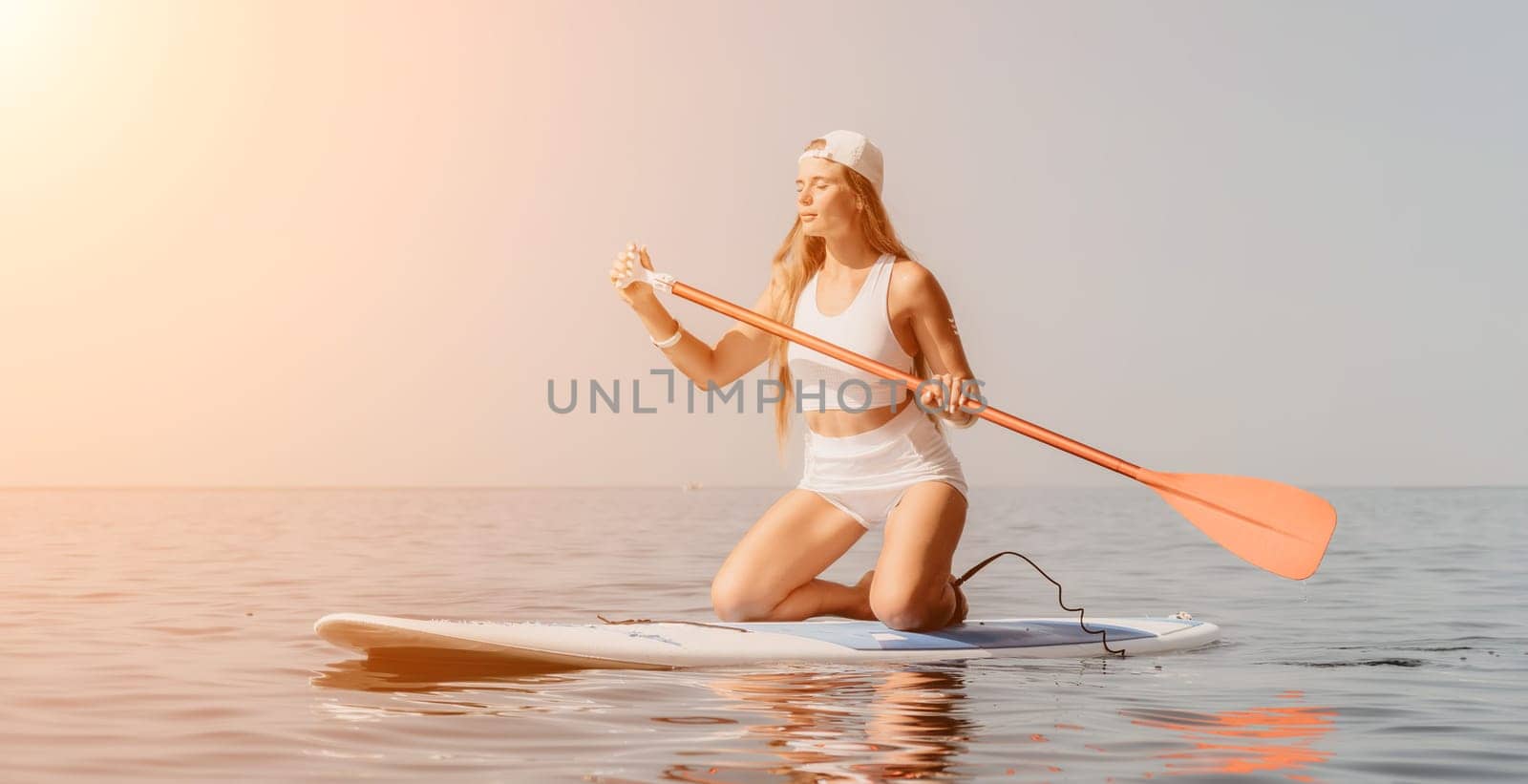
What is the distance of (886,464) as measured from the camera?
185 inches

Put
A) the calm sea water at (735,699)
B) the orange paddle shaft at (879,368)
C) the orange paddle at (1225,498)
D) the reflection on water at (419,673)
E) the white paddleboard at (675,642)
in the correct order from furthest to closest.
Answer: the orange paddle at (1225,498) → the orange paddle shaft at (879,368) → the white paddleboard at (675,642) → the reflection on water at (419,673) → the calm sea water at (735,699)

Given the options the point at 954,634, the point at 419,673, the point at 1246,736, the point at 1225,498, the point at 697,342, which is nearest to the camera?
the point at 1246,736

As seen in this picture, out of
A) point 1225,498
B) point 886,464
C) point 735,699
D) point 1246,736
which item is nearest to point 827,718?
point 735,699

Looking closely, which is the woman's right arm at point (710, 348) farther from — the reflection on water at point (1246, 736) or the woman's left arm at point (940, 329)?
the reflection on water at point (1246, 736)

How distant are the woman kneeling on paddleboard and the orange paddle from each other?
9 centimetres

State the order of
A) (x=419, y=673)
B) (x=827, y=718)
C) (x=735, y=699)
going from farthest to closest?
(x=419, y=673), (x=735, y=699), (x=827, y=718)

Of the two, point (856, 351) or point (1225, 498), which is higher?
point (856, 351)

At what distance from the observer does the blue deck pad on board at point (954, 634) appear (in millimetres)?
4609

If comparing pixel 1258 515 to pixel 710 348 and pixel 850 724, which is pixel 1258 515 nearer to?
pixel 710 348

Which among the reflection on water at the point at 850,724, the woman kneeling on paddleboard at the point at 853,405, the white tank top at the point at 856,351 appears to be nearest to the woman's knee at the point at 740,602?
the woman kneeling on paddleboard at the point at 853,405

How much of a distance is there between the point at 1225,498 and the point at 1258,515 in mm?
125

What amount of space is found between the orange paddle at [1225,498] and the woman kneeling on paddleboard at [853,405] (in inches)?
3.5

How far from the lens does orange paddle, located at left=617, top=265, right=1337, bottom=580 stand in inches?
186

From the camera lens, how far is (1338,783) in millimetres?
2850
